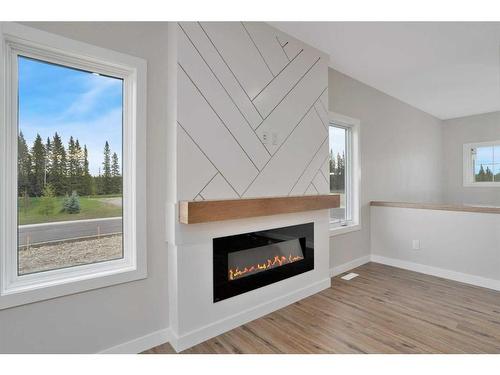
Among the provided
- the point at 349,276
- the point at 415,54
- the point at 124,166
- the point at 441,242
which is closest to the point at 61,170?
the point at 124,166

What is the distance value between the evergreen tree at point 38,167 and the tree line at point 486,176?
7.07 m

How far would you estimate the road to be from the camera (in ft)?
5.36

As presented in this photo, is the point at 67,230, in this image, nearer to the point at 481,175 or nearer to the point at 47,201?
the point at 47,201

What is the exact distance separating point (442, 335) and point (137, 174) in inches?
102

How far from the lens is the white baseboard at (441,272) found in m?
3.03

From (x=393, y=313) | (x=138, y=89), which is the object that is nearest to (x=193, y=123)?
(x=138, y=89)

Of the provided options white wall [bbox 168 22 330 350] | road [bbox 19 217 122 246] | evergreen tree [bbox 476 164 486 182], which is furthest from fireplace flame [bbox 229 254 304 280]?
evergreen tree [bbox 476 164 486 182]

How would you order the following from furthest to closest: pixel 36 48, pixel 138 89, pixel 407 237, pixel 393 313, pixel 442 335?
1. pixel 407 237
2. pixel 393 313
3. pixel 442 335
4. pixel 138 89
5. pixel 36 48

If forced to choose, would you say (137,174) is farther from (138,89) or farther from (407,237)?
(407,237)

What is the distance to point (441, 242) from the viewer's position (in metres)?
3.40

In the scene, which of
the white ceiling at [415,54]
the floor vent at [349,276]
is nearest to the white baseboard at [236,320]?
the floor vent at [349,276]

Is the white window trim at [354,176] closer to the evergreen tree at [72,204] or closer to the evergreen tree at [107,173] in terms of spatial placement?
the evergreen tree at [107,173]

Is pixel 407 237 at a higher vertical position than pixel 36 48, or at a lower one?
lower
